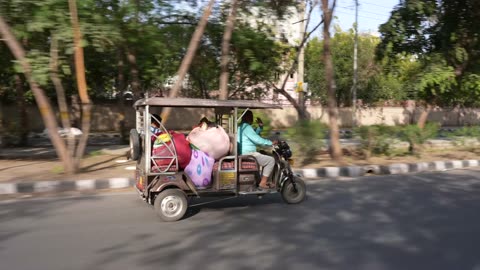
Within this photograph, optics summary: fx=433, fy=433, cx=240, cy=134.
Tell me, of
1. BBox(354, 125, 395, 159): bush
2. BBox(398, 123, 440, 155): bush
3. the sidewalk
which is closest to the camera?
the sidewalk

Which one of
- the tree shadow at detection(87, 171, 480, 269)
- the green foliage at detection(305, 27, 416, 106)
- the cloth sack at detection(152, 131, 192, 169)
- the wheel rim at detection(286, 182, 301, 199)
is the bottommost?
the tree shadow at detection(87, 171, 480, 269)

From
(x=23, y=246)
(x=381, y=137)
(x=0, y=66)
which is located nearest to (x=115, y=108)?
(x=0, y=66)

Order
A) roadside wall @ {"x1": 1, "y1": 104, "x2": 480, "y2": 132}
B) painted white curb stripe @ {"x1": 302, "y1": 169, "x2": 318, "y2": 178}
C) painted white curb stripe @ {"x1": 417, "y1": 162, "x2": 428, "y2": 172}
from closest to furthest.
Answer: painted white curb stripe @ {"x1": 302, "y1": 169, "x2": 318, "y2": 178}
painted white curb stripe @ {"x1": 417, "y1": 162, "x2": 428, "y2": 172}
roadside wall @ {"x1": 1, "y1": 104, "x2": 480, "y2": 132}

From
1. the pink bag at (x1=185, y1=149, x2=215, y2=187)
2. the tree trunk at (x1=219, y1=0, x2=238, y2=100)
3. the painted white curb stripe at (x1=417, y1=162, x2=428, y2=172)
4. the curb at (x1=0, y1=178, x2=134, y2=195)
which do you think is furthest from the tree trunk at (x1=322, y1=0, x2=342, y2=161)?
the pink bag at (x1=185, y1=149, x2=215, y2=187)

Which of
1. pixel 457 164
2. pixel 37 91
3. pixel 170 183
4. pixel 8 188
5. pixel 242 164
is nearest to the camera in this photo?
pixel 170 183

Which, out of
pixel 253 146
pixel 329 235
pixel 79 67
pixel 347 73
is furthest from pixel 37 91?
pixel 347 73

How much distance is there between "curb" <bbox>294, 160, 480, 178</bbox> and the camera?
1024 cm

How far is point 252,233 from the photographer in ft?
17.7

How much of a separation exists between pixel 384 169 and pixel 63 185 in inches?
298

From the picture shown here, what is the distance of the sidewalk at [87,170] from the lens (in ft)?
26.6

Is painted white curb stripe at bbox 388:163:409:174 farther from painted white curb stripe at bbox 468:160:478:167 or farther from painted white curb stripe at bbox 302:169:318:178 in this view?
painted white curb stripe at bbox 468:160:478:167

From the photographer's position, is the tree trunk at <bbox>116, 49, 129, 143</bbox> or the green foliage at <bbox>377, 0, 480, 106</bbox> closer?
the tree trunk at <bbox>116, 49, 129, 143</bbox>

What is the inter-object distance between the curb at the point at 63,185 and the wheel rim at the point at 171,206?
2934mm

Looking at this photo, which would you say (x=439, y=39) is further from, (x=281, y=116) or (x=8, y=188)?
(x=281, y=116)
